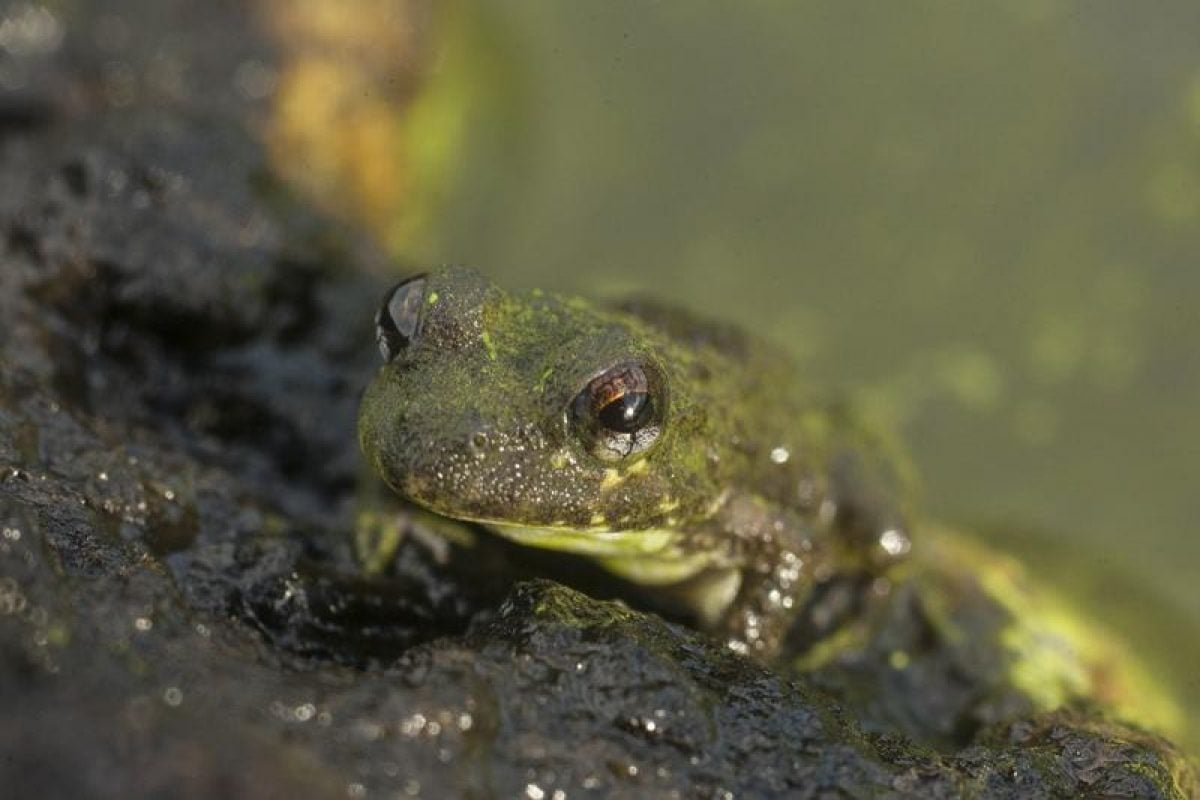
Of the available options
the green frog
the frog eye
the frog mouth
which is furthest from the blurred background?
the frog eye

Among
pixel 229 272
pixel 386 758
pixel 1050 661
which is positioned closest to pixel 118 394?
pixel 229 272

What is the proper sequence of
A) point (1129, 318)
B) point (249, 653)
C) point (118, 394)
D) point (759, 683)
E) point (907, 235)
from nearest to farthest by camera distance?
point (249, 653), point (759, 683), point (118, 394), point (1129, 318), point (907, 235)

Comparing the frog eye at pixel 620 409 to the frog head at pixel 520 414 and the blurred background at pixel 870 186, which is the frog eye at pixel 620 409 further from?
the blurred background at pixel 870 186

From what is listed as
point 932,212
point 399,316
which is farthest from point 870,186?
point 399,316

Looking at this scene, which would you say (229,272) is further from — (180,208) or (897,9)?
(897,9)

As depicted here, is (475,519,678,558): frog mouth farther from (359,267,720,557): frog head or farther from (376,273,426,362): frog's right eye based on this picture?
(376,273,426,362): frog's right eye

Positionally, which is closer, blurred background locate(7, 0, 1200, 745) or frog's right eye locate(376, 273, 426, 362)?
frog's right eye locate(376, 273, 426, 362)

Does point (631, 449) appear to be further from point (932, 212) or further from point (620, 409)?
point (932, 212)
